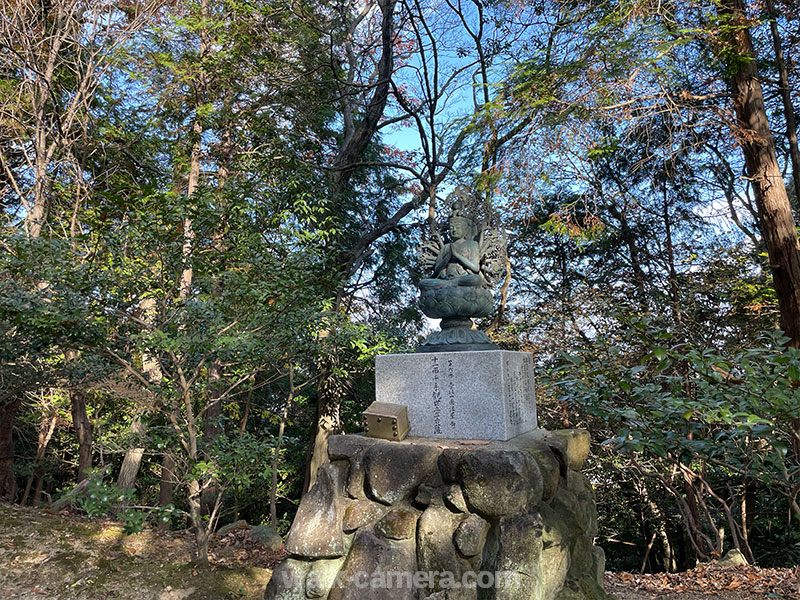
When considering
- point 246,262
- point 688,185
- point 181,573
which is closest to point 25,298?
point 246,262

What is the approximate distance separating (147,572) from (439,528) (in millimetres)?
3213

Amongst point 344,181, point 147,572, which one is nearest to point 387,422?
point 147,572

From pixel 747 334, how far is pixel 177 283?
25.4 ft

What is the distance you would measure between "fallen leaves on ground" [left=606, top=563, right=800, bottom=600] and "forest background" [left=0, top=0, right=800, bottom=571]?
45.0 inches

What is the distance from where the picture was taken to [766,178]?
16.8 ft

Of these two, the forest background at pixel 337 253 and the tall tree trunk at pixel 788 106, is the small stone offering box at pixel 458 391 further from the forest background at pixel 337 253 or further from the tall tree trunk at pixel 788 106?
the tall tree trunk at pixel 788 106

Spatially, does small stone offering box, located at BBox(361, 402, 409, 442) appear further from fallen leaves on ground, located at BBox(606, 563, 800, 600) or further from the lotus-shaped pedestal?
fallen leaves on ground, located at BBox(606, 563, 800, 600)

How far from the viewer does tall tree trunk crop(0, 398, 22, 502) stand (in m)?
7.55

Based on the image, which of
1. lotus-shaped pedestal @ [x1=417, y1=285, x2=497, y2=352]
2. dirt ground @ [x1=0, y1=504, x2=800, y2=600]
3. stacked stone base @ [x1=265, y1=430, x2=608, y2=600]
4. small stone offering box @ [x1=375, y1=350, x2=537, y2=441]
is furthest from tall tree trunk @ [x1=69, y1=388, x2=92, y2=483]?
lotus-shaped pedestal @ [x1=417, y1=285, x2=497, y2=352]

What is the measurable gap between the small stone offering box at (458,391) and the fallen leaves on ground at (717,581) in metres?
2.86

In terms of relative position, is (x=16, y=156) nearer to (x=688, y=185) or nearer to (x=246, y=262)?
(x=246, y=262)

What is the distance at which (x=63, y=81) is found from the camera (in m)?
7.56

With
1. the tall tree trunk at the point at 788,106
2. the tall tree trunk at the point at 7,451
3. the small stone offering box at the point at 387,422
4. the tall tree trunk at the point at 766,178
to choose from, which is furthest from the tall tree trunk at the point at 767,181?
the tall tree trunk at the point at 7,451

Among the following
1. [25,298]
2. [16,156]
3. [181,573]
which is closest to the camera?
[25,298]
